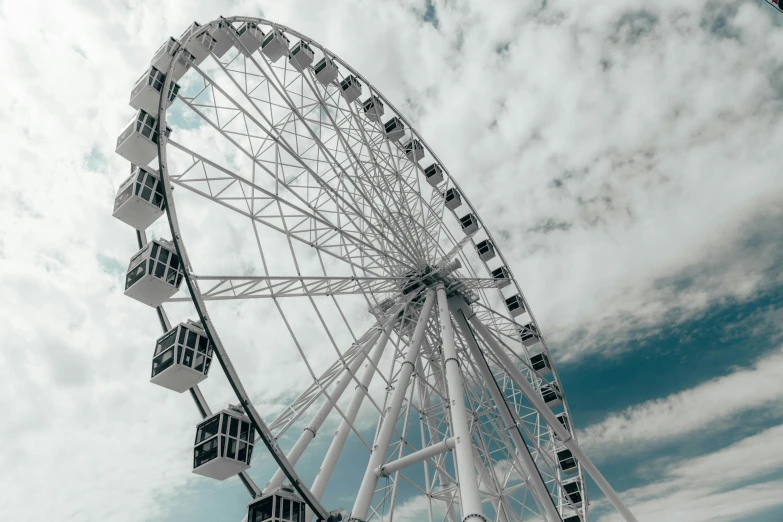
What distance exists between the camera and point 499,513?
1858 cm

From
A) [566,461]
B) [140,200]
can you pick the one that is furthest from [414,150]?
[566,461]

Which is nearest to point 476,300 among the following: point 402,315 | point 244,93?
point 402,315

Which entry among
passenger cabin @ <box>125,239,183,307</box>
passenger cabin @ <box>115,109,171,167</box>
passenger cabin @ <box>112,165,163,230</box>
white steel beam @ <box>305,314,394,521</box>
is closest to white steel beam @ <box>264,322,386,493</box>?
white steel beam @ <box>305,314,394,521</box>

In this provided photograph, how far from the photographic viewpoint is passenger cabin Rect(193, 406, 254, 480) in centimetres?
1134

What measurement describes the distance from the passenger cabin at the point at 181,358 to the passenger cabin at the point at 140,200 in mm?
3586

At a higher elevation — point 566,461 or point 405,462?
point 566,461

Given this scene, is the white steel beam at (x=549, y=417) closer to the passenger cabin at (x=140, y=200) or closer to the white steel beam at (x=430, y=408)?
the white steel beam at (x=430, y=408)

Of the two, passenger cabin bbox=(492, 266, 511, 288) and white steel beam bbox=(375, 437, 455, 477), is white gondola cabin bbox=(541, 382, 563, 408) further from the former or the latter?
white steel beam bbox=(375, 437, 455, 477)

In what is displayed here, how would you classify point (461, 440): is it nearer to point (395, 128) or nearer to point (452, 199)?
point (452, 199)

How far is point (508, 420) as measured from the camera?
58.4 ft

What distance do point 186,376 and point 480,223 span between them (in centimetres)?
1753

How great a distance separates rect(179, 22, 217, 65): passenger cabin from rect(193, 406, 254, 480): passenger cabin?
11.4 meters

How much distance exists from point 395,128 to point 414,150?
4.39 ft

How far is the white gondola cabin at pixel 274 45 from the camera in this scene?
20.6 meters
